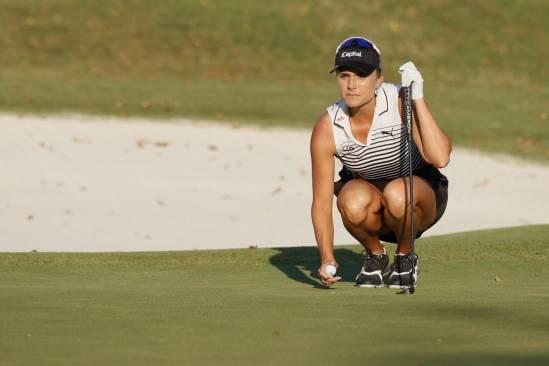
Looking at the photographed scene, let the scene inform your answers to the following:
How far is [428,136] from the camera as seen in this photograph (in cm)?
468

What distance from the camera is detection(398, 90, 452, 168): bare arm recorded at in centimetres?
465

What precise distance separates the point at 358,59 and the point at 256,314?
151cm

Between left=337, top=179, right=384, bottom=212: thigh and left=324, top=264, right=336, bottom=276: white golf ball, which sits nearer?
left=324, top=264, right=336, bottom=276: white golf ball

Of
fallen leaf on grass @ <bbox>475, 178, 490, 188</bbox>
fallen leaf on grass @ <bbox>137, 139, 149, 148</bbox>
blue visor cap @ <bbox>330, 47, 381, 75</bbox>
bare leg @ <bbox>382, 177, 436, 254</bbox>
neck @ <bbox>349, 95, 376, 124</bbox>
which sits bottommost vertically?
bare leg @ <bbox>382, 177, 436, 254</bbox>

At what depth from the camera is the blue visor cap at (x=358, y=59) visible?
4.62m

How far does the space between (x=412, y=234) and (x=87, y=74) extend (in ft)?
48.8

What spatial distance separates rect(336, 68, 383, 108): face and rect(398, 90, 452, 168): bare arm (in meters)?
0.24

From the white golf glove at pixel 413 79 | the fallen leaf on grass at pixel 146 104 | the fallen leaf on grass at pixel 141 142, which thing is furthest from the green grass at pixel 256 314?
the fallen leaf on grass at pixel 146 104

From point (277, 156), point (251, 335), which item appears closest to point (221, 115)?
point (277, 156)

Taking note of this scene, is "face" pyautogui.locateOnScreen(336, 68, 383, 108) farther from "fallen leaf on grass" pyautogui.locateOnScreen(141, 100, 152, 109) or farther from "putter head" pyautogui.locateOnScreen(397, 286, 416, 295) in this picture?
"fallen leaf on grass" pyautogui.locateOnScreen(141, 100, 152, 109)

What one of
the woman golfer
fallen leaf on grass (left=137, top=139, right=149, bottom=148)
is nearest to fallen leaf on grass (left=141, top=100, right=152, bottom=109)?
fallen leaf on grass (left=137, top=139, right=149, bottom=148)

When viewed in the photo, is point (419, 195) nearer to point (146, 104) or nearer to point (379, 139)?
point (379, 139)

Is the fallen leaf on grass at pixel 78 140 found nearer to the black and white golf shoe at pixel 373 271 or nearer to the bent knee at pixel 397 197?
the black and white golf shoe at pixel 373 271

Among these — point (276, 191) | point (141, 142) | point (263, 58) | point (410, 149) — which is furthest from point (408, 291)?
point (263, 58)
